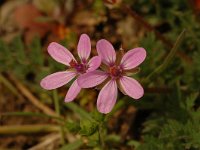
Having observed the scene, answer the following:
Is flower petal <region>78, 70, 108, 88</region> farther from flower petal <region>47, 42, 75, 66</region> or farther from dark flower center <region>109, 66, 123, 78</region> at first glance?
flower petal <region>47, 42, 75, 66</region>

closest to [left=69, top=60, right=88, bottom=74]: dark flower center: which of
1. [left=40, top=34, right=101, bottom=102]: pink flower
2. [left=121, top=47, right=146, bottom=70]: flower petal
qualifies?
[left=40, top=34, right=101, bottom=102]: pink flower

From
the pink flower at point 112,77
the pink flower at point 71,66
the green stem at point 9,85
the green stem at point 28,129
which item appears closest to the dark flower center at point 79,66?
the pink flower at point 71,66

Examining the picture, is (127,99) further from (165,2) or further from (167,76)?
(165,2)

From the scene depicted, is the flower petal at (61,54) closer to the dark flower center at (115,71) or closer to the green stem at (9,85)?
the dark flower center at (115,71)

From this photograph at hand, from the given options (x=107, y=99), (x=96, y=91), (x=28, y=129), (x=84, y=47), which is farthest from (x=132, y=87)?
(x=28, y=129)

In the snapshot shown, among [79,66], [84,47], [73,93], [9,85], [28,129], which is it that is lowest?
[28,129]

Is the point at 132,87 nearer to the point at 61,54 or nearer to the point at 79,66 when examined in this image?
the point at 79,66

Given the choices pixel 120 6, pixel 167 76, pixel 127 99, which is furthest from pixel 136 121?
pixel 120 6
